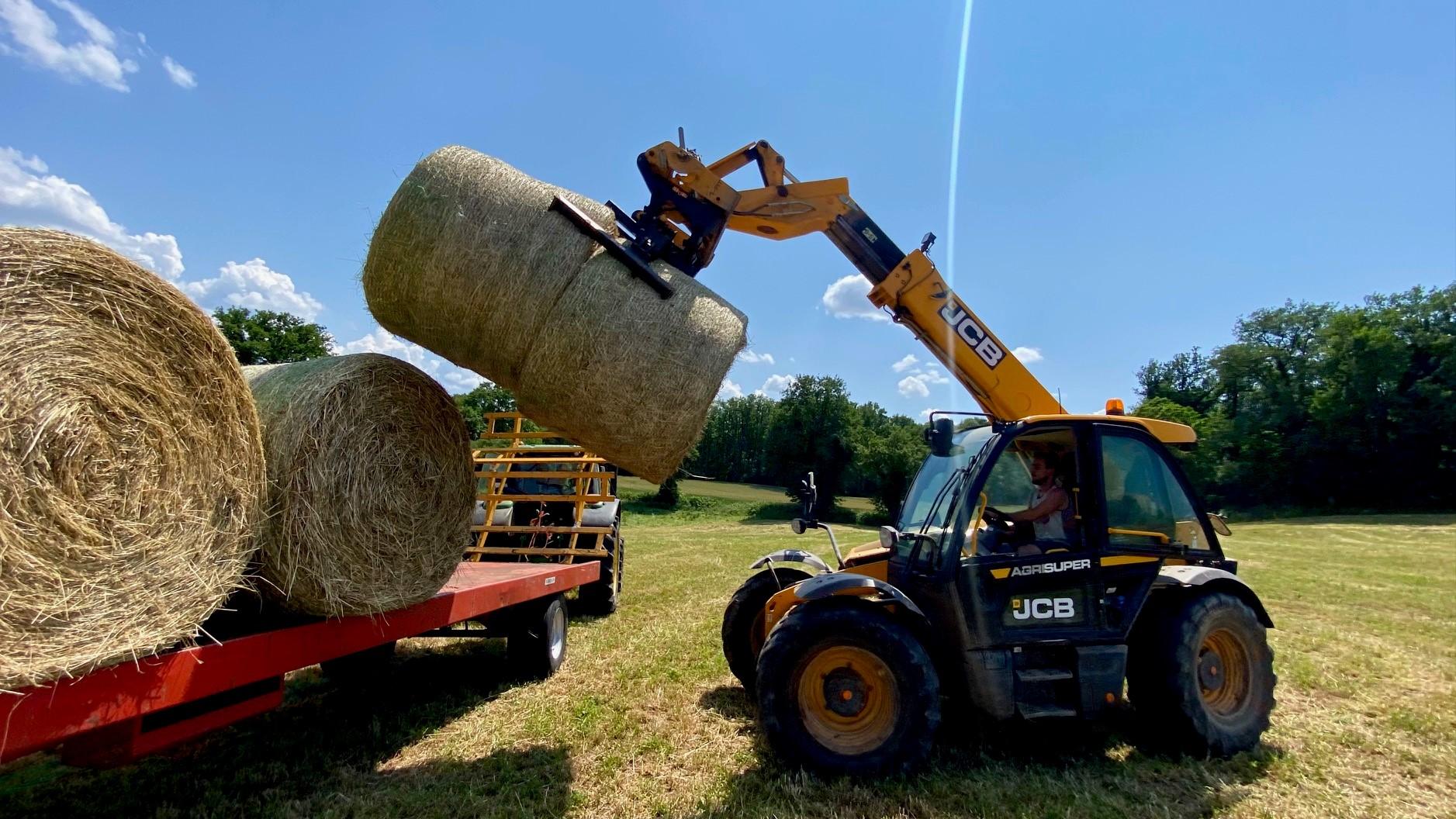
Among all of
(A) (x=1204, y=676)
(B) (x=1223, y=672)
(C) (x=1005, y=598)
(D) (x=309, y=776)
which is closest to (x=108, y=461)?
(D) (x=309, y=776)

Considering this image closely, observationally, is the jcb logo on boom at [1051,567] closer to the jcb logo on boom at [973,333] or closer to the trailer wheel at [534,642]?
the jcb logo on boom at [973,333]

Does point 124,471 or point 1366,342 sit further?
point 1366,342

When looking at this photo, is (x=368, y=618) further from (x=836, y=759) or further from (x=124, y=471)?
(x=836, y=759)

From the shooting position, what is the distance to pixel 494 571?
557 centimetres

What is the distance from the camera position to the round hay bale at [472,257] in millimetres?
3461

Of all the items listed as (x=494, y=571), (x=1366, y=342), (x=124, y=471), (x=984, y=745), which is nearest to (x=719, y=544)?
(x=494, y=571)

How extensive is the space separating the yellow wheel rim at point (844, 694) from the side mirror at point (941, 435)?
1.23 meters

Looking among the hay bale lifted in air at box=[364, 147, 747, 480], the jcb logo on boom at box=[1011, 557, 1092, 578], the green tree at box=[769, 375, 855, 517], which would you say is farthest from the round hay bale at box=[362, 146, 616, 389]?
the green tree at box=[769, 375, 855, 517]

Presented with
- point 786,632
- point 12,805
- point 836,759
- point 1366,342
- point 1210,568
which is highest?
point 1366,342

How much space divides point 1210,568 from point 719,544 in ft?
48.4

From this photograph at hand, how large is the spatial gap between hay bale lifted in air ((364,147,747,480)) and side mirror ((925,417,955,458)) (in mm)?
1399

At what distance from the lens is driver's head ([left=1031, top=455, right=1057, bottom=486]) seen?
4.52 meters

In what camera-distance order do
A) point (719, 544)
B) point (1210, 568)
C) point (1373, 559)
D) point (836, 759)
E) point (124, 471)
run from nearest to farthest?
1. point (124, 471)
2. point (836, 759)
3. point (1210, 568)
4. point (1373, 559)
5. point (719, 544)

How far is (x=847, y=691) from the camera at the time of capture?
390 centimetres
